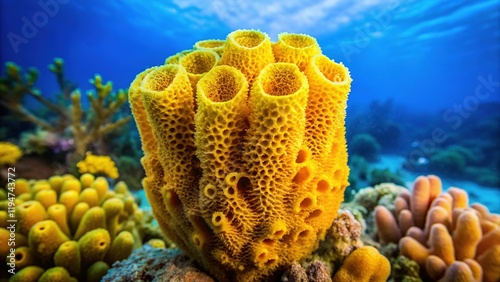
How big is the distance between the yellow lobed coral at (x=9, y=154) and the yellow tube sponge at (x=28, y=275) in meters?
4.25

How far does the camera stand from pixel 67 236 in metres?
2.69

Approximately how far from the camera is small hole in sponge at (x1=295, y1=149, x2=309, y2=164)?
1541mm

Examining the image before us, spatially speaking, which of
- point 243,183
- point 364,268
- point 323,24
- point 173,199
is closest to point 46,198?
point 173,199

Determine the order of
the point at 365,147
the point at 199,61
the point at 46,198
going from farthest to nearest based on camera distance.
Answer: the point at 365,147, the point at 46,198, the point at 199,61

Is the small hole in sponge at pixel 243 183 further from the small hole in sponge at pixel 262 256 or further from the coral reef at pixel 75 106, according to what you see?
the coral reef at pixel 75 106

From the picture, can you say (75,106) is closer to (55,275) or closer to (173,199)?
(55,275)

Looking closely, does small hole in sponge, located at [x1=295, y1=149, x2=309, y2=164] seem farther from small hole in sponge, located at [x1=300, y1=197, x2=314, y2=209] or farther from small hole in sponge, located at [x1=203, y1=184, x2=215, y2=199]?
small hole in sponge, located at [x1=203, y1=184, x2=215, y2=199]

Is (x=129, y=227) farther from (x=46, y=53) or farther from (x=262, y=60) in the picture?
(x=46, y=53)

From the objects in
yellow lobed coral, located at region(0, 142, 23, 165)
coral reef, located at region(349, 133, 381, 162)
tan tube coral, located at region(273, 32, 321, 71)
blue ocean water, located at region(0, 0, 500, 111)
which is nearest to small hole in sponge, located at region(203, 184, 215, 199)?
tan tube coral, located at region(273, 32, 321, 71)

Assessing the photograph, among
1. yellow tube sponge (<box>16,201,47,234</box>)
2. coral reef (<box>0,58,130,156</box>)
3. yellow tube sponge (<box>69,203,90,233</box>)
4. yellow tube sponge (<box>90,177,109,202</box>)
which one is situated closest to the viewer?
yellow tube sponge (<box>16,201,47,234</box>)

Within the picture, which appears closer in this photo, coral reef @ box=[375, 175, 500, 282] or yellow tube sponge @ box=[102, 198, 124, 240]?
coral reef @ box=[375, 175, 500, 282]

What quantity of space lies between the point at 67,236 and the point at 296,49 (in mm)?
2779

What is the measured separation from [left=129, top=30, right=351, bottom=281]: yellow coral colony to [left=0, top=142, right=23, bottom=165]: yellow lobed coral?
5615 mm

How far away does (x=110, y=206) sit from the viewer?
2932 millimetres
